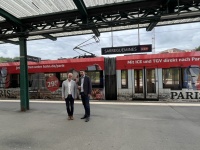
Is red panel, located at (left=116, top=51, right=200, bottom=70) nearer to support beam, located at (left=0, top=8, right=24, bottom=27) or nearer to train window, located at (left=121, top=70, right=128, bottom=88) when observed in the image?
train window, located at (left=121, top=70, right=128, bottom=88)

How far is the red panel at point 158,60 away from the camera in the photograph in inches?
426

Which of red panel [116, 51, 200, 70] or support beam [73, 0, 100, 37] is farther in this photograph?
red panel [116, 51, 200, 70]

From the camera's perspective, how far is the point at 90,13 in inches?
299

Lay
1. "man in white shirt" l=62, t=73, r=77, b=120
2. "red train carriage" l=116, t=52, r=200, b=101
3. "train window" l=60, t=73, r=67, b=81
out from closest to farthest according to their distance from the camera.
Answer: "man in white shirt" l=62, t=73, r=77, b=120 → "red train carriage" l=116, t=52, r=200, b=101 → "train window" l=60, t=73, r=67, b=81

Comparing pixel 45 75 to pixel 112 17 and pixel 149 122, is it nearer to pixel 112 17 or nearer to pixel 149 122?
pixel 112 17

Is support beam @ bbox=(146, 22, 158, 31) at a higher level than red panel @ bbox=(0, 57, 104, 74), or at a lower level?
higher

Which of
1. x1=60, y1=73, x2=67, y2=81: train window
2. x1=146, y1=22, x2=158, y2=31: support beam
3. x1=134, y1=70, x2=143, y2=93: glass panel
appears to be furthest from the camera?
x1=60, y1=73, x2=67, y2=81: train window

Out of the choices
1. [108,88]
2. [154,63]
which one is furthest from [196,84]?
[108,88]

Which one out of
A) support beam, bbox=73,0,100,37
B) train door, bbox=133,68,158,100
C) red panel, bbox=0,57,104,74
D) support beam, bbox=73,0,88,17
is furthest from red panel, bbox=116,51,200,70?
support beam, bbox=73,0,88,17

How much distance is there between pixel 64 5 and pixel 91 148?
5.51m

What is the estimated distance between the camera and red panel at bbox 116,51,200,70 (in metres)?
10.8

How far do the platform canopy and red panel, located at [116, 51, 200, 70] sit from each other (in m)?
3.76

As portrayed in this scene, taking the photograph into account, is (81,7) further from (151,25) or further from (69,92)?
(151,25)

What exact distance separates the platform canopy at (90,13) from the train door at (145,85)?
451 centimetres
